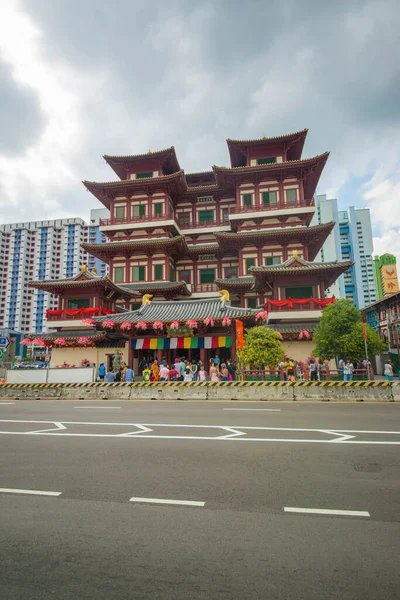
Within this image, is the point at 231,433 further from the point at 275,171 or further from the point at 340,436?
the point at 275,171

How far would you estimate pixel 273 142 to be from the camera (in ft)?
121

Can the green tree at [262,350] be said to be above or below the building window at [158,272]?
below

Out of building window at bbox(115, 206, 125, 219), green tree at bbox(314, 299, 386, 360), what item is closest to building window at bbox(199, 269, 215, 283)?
building window at bbox(115, 206, 125, 219)

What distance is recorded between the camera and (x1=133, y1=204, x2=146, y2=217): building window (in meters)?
39.0

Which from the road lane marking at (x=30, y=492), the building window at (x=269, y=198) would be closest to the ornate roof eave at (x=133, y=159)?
the building window at (x=269, y=198)

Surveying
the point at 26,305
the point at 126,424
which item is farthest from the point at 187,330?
the point at 26,305

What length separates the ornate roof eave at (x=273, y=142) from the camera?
1416 inches

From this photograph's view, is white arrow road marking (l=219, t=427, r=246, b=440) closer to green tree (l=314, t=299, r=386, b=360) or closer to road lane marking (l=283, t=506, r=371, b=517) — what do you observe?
road lane marking (l=283, t=506, r=371, b=517)

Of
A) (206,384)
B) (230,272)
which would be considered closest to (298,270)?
(230,272)

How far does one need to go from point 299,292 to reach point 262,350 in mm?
10876

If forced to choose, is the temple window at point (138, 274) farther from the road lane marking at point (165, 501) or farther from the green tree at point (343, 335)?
the road lane marking at point (165, 501)

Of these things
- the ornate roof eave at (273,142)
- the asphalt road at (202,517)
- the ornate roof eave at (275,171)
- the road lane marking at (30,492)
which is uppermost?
the ornate roof eave at (273,142)

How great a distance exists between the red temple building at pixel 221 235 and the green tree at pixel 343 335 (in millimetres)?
5160

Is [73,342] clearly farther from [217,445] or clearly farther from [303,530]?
[303,530]
